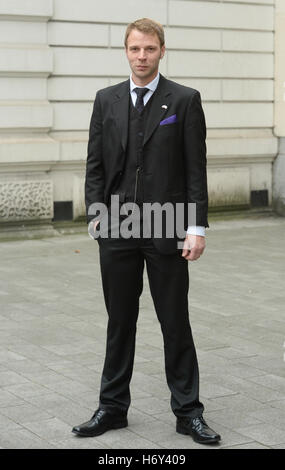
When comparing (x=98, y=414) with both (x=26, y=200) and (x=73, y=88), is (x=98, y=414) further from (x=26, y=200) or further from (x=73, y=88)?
(x=73, y=88)

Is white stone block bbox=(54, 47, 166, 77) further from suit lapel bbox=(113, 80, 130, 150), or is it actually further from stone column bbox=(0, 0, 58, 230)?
suit lapel bbox=(113, 80, 130, 150)

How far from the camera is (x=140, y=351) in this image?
23.1 ft

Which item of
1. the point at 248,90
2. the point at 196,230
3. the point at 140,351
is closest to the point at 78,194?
the point at 248,90

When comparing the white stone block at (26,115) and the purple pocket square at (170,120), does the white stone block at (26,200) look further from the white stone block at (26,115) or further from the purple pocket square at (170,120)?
the purple pocket square at (170,120)

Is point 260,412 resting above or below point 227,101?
below

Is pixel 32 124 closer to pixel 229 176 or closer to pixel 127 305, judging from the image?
pixel 229 176

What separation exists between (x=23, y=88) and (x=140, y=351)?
633 cm

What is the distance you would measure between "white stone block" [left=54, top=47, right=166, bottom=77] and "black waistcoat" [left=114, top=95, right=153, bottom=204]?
313 inches

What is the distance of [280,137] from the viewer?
49.3 feet

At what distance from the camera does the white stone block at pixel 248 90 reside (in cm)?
1462

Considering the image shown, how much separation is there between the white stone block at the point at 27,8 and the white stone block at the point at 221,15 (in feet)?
6.63

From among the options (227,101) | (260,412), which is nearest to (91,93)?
(227,101)

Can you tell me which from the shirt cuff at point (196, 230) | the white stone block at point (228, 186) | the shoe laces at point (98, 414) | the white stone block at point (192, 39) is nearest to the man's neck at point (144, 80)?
the shirt cuff at point (196, 230)
